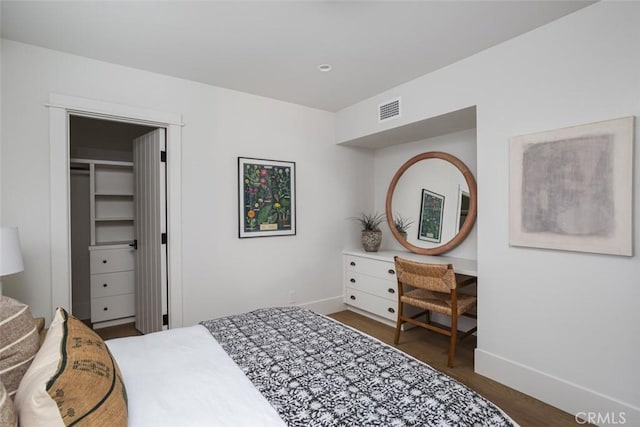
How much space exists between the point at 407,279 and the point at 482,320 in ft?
2.16

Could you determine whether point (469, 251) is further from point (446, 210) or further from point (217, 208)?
point (217, 208)

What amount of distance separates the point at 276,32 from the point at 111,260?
3.07 meters

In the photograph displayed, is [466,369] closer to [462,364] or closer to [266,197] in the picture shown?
[462,364]

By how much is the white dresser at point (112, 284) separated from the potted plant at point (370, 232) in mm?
2767

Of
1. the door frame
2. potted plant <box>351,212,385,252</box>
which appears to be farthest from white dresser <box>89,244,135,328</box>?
potted plant <box>351,212,385,252</box>

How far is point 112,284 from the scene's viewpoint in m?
3.62

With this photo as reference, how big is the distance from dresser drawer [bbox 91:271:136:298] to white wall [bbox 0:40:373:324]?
3.88 ft

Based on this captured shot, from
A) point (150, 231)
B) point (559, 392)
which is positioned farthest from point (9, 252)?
point (559, 392)

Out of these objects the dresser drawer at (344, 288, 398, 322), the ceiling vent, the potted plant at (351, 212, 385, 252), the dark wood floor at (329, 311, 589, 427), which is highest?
the ceiling vent

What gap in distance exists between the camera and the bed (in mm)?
1084

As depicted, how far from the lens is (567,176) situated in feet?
6.71

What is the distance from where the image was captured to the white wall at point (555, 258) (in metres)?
1.85

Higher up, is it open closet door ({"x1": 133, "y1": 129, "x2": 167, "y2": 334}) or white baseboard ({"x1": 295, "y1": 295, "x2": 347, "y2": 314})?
open closet door ({"x1": 133, "y1": 129, "x2": 167, "y2": 334})

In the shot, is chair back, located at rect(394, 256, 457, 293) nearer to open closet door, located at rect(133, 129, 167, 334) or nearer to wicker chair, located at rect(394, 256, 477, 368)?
wicker chair, located at rect(394, 256, 477, 368)
